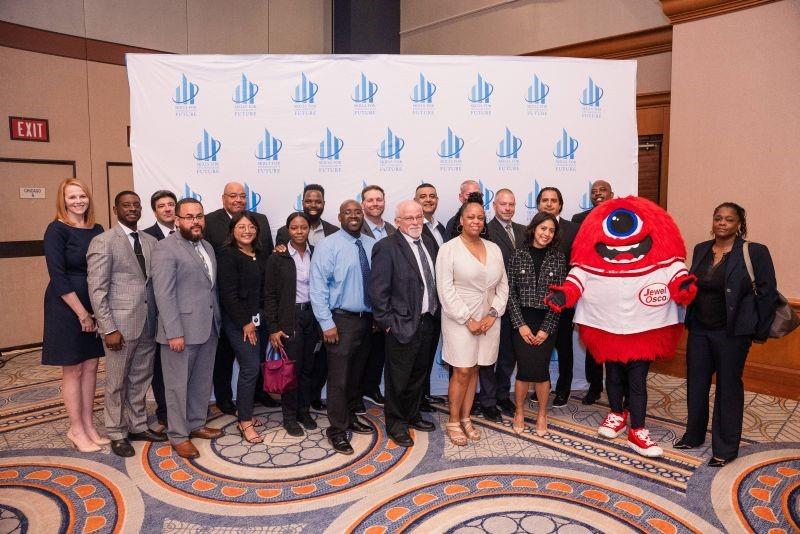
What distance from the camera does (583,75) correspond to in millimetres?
4668

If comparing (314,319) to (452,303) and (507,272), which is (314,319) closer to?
(452,303)

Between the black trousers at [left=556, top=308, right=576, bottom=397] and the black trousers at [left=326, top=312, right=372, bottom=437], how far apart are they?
1.53 metres

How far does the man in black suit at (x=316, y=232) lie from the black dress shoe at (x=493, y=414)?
121 cm

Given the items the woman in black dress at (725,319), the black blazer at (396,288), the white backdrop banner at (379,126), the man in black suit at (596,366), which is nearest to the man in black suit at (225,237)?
the white backdrop banner at (379,126)

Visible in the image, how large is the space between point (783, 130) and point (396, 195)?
309cm

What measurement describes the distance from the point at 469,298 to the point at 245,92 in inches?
93.5

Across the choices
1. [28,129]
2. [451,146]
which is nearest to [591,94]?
[451,146]

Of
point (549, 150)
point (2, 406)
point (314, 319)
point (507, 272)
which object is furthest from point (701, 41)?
point (2, 406)

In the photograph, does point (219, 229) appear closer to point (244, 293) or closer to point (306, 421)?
point (244, 293)

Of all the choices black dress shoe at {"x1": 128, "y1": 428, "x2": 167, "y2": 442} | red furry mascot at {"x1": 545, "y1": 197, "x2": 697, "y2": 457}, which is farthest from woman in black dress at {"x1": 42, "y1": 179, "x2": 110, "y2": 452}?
red furry mascot at {"x1": 545, "y1": 197, "x2": 697, "y2": 457}

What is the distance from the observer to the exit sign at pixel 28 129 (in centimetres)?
593

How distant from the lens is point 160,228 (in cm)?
399

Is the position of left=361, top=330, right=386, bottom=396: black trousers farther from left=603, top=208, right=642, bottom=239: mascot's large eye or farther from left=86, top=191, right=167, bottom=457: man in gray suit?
left=603, top=208, right=642, bottom=239: mascot's large eye

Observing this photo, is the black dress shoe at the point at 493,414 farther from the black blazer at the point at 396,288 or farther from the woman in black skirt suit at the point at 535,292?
the black blazer at the point at 396,288
